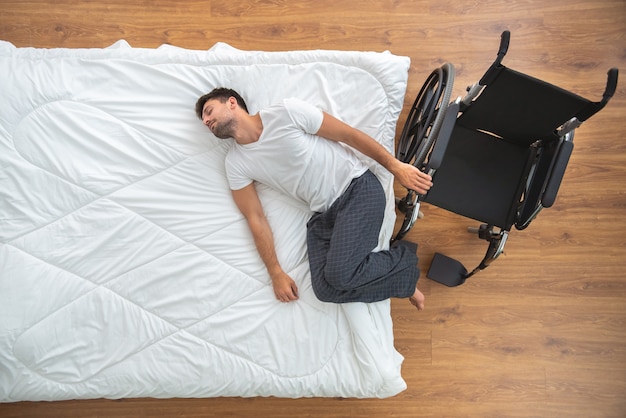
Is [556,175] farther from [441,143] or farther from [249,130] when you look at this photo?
[249,130]

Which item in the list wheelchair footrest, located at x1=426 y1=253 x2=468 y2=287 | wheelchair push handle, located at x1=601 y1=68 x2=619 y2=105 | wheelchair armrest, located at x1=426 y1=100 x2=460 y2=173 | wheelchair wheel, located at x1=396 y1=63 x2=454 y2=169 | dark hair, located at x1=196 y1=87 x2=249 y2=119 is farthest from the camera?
wheelchair footrest, located at x1=426 y1=253 x2=468 y2=287

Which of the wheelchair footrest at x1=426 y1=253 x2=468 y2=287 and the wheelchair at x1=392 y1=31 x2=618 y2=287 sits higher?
the wheelchair at x1=392 y1=31 x2=618 y2=287

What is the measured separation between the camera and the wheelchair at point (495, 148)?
1.33m

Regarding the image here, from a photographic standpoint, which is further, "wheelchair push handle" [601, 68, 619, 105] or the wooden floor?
the wooden floor

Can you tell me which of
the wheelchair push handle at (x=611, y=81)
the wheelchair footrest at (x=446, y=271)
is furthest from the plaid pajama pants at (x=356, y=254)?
the wheelchair push handle at (x=611, y=81)

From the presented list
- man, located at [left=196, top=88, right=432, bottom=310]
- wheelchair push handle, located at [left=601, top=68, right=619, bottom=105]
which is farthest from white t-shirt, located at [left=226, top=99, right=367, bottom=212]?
wheelchair push handle, located at [left=601, top=68, right=619, bottom=105]

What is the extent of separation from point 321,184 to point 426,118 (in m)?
0.49

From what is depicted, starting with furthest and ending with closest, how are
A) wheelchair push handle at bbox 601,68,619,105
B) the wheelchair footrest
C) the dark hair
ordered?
the wheelchair footrest < the dark hair < wheelchair push handle at bbox 601,68,619,105

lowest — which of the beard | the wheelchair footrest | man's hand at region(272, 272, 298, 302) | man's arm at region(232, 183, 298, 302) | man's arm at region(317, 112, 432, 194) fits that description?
the wheelchair footrest

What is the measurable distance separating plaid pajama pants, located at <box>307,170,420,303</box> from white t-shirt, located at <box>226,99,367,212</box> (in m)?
0.06

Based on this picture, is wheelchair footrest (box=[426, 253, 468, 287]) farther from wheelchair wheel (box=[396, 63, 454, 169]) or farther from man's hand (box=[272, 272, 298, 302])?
man's hand (box=[272, 272, 298, 302])

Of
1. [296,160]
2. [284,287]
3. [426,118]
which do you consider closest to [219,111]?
[296,160]

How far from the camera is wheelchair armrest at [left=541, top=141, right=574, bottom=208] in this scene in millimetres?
1283

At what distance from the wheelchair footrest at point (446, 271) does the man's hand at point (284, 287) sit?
26.9 inches
